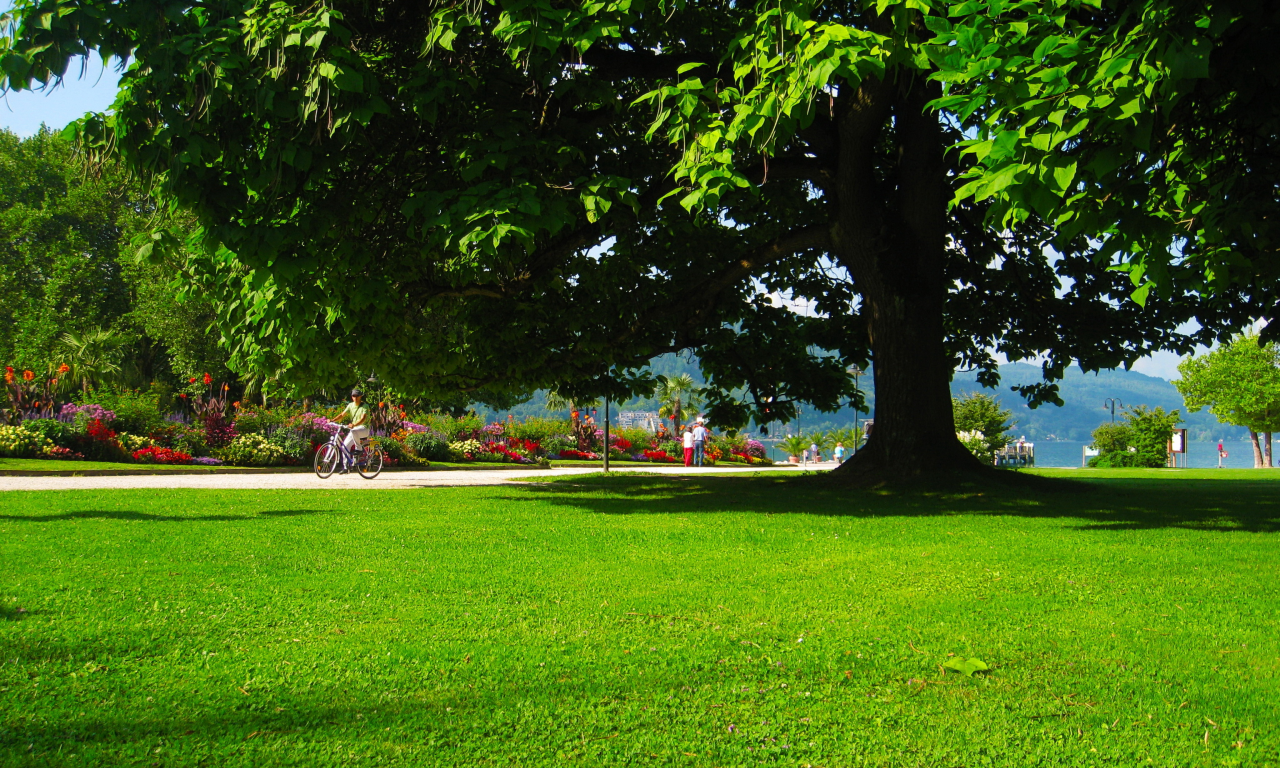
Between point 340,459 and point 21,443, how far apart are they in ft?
27.0

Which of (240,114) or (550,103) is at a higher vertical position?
(550,103)

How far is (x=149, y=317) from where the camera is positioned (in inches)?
1633

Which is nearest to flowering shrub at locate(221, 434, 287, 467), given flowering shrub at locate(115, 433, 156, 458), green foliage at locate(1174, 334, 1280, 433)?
flowering shrub at locate(115, 433, 156, 458)

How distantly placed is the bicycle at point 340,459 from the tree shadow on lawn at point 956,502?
577 centimetres

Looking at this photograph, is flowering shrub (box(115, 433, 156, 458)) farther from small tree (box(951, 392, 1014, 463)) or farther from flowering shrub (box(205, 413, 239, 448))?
small tree (box(951, 392, 1014, 463))

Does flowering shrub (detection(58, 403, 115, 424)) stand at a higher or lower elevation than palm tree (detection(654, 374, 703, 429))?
lower

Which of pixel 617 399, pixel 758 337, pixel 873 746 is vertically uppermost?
pixel 758 337

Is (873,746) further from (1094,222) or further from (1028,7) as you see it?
(1028,7)

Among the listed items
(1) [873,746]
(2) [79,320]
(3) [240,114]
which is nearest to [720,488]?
(3) [240,114]

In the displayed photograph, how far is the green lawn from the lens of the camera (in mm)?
3277

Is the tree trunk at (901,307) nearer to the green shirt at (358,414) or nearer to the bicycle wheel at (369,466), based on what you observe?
the green shirt at (358,414)

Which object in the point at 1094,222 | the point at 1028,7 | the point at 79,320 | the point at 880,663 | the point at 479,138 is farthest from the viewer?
the point at 79,320

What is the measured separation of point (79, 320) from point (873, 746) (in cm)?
5546

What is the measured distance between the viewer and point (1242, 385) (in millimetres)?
53844
